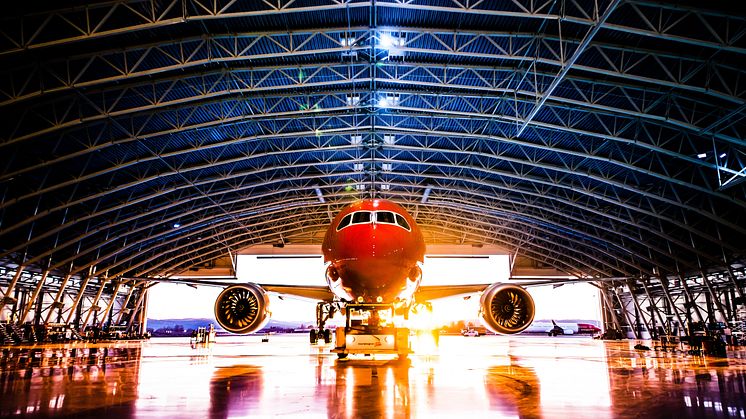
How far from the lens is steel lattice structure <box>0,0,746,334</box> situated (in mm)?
14555

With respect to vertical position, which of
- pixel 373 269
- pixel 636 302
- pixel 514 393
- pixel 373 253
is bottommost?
pixel 514 393

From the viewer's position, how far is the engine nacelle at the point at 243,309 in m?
13.3

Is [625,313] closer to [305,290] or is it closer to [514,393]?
[305,290]

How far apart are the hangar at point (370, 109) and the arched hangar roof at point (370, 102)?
0.11 metres

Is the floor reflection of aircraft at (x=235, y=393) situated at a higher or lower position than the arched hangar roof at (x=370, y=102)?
lower

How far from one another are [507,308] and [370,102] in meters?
12.6

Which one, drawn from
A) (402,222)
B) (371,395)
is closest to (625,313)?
(402,222)

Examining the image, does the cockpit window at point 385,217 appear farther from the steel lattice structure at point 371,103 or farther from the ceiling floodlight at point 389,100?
the ceiling floodlight at point 389,100

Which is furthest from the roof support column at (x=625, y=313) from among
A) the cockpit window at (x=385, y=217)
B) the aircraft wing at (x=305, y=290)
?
the cockpit window at (x=385, y=217)

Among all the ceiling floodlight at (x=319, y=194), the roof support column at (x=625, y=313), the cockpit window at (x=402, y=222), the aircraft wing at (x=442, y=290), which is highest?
the ceiling floodlight at (x=319, y=194)

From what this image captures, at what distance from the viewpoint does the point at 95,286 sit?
137 ft

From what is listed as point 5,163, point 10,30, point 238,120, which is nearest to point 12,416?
point 10,30

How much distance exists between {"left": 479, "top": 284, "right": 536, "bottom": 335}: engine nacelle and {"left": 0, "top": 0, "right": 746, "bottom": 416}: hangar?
776cm

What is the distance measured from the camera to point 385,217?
1002 cm
